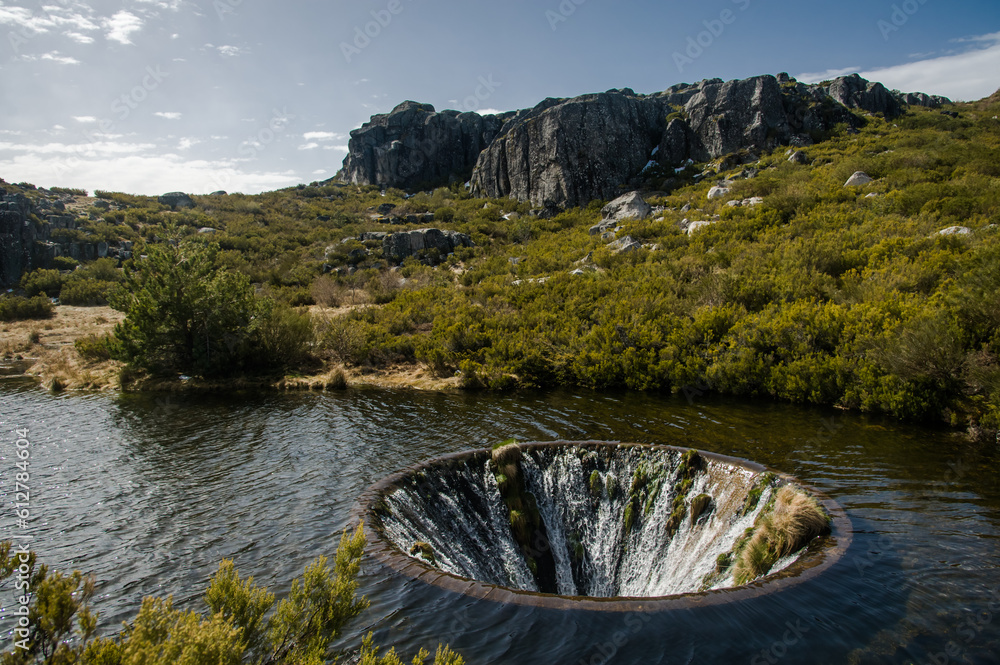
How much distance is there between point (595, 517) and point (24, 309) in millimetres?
40637

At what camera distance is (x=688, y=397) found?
57.1 ft

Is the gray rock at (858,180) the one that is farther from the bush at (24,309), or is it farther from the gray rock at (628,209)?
the bush at (24,309)

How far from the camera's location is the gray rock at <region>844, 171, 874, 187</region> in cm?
3074

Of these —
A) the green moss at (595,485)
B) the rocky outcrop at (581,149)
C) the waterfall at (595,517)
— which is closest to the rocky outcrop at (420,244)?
the rocky outcrop at (581,149)

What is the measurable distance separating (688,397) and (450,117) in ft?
248

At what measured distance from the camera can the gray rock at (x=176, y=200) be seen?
202ft

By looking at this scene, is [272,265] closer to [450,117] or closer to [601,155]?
[601,155]

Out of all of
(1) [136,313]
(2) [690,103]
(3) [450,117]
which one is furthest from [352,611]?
(3) [450,117]

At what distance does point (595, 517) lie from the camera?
10016mm

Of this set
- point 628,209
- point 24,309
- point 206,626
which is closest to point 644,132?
point 628,209

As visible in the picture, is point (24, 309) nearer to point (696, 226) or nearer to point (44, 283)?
point (44, 283)

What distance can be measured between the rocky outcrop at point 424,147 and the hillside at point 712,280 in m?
31.2

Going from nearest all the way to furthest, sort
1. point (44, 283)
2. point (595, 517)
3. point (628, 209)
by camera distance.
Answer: point (595, 517), point (44, 283), point (628, 209)

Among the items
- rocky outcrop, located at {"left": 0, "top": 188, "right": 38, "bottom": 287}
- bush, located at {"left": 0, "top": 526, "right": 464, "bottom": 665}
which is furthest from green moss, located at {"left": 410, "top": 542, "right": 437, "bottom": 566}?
rocky outcrop, located at {"left": 0, "top": 188, "right": 38, "bottom": 287}
